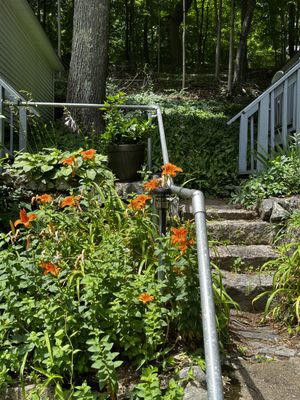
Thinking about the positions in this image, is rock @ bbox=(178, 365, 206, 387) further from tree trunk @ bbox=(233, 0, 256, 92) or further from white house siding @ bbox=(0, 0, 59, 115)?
tree trunk @ bbox=(233, 0, 256, 92)

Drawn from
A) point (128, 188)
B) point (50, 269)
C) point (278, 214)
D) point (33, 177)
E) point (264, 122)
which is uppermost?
point (264, 122)

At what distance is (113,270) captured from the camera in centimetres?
272

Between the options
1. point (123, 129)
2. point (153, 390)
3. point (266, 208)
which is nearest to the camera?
point (153, 390)

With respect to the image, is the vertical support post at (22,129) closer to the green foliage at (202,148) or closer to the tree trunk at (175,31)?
the green foliage at (202,148)

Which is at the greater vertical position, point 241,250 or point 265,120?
point 265,120

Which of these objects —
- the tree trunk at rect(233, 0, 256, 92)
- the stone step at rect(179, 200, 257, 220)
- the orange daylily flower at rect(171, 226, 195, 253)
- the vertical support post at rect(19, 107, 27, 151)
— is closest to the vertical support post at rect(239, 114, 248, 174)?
the stone step at rect(179, 200, 257, 220)

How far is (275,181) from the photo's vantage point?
5.34 m

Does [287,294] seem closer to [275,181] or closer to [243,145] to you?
[275,181]

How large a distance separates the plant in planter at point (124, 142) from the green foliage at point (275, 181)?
4.03 feet

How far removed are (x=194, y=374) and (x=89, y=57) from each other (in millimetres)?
5717

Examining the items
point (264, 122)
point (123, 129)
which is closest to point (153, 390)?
point (123, 129)

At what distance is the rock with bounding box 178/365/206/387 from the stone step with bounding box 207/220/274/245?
6.94 feet

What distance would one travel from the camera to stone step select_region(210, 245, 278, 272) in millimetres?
4121

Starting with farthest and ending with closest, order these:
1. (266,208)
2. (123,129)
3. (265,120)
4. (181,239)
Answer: (265,120)
(123,129)
(266,208)
(181,239)
